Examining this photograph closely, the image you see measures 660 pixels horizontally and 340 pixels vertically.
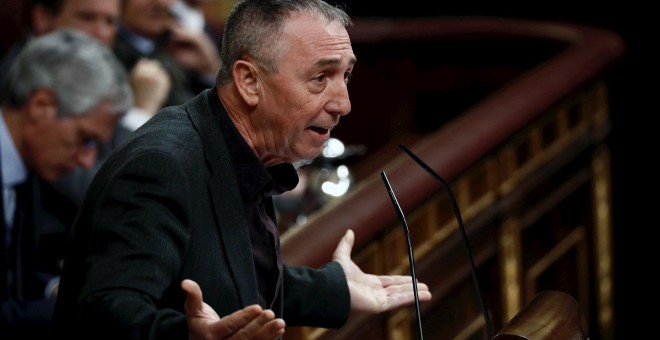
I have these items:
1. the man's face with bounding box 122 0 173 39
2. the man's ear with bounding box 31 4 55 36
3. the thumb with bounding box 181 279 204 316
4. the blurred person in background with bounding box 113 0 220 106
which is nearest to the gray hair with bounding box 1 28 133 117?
the man's ear with bounding box 31 4 55 36

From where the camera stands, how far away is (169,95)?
11.9ft

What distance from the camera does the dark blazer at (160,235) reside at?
48.9 inches

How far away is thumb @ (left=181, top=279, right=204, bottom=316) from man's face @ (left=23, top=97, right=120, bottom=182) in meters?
1.60

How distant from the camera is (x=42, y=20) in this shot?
3289 millimetres

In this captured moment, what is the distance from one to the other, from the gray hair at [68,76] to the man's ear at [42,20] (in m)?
0.49

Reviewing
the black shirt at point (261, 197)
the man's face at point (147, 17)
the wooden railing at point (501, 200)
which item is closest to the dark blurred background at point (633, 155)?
the wooden railing at point (501, 200)

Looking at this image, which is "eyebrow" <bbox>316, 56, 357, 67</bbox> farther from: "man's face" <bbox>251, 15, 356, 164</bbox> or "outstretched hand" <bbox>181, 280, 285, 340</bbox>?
"outstretched hand" <bbox>181, 280, 285, 340</bbox>

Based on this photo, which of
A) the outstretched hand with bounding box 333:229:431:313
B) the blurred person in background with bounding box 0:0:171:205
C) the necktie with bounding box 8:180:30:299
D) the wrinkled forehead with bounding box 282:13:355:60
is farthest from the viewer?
the blurred person in background with bounding box 0:0:171:205

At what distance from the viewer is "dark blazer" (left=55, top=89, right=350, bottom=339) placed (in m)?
1.24

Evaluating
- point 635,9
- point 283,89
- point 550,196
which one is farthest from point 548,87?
point 283,89

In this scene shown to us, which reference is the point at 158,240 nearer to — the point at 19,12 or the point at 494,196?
the point at 494,196

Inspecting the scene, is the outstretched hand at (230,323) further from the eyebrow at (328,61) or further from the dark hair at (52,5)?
the dark hair at (52,5)

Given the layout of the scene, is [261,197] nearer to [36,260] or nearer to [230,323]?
[230,323]

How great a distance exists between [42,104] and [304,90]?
1416mm
